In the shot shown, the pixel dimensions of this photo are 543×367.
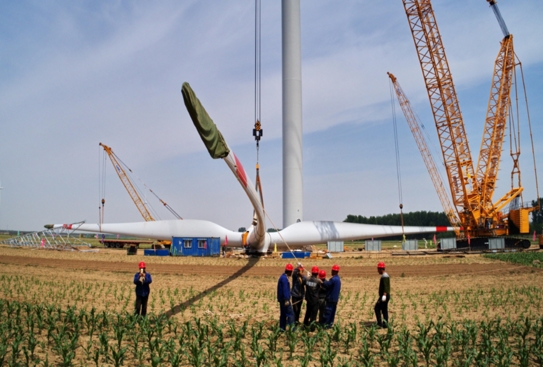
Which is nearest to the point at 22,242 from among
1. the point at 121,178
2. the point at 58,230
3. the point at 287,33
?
the point at 58,230

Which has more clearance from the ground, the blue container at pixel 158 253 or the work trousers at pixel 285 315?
the work trousers at pixel 285 315

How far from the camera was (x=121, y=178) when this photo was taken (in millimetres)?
73250

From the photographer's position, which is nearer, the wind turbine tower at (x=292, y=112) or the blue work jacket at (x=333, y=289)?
the blue work jacket at (x=333, y=289)

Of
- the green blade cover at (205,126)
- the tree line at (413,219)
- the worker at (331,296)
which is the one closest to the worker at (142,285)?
the worker at (331,296)

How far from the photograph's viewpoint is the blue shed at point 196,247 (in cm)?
3959

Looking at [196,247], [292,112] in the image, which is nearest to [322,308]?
[196,247]

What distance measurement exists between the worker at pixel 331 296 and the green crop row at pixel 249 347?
0.43 m

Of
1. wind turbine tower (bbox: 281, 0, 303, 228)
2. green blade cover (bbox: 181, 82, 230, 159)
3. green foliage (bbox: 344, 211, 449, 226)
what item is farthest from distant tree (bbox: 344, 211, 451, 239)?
green blade cover (bbox: 181, 82, 230, 159)

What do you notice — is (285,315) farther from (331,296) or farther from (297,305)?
(331,296)

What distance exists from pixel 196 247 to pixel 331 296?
2943 centimetres

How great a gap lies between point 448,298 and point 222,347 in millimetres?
11001

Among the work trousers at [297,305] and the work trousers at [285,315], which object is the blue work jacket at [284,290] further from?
the work trousers at [297,305]

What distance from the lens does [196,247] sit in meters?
39.8

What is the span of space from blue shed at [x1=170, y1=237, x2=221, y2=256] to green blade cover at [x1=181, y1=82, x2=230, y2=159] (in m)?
23.3
